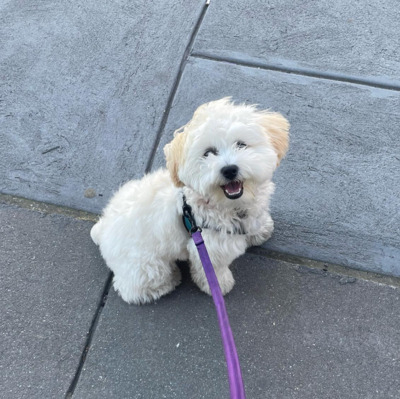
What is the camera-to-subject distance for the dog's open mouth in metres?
2.16

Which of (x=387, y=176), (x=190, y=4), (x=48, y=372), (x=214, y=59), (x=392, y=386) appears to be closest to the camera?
(x=392, y=386)

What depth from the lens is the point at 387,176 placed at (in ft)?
10.9

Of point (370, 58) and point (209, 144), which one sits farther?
point (370, 58)

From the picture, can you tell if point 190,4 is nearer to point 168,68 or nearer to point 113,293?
point 168,68

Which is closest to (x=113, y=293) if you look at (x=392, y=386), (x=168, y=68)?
(x=392, y=386)

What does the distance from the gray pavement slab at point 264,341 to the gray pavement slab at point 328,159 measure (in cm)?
26

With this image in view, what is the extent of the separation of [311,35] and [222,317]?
331cm

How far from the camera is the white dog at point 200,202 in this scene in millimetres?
2105

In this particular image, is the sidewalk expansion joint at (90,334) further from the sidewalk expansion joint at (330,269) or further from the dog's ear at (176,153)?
the dog's ear at (176,153)

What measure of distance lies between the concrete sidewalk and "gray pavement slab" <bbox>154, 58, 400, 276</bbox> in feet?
0.04

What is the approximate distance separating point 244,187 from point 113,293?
1475mm

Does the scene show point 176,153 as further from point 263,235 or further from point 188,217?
point 263,235

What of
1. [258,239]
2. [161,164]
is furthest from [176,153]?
[161,164]

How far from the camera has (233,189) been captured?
2.18m
